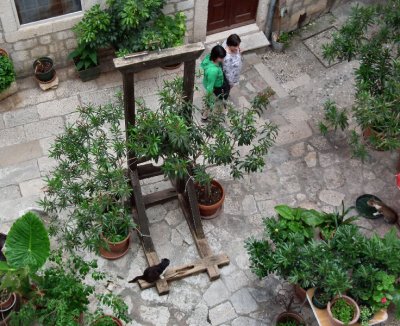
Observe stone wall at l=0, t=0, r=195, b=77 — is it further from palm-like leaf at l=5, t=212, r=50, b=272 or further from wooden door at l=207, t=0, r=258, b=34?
palm-like leaf at l=5, t=212, r=50, b=272

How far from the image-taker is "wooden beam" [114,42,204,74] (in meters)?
6.29

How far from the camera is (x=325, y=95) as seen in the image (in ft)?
32.1

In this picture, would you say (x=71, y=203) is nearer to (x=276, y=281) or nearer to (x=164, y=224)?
(x=164, y=224)

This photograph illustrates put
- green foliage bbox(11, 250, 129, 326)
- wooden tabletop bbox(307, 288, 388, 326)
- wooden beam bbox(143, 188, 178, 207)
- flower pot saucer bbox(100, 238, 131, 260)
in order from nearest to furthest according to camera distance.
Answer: green foliage bbox(11, 250, 129, 326) < wooden tabletop bbox(307, 288, 388, 326) < flower pot saucer bbox(100, 238, 131, 260) < wooden beam bbox(143, 188, 178, 207)

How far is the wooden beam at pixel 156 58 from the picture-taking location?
6285 mm

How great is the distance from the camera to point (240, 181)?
340 inches

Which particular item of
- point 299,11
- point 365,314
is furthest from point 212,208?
point 299,11

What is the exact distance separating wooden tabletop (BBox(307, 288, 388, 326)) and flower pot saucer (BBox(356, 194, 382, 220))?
6.09ft

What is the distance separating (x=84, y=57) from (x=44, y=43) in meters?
0.61

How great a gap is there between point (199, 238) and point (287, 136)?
228 centimetres

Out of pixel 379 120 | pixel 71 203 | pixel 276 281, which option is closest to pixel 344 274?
pixel 276 281

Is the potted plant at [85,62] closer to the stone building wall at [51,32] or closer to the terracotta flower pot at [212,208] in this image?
the stone building wall at [51,32]

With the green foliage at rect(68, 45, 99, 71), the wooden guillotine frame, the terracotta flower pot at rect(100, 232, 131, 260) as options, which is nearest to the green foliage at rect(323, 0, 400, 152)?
the wooden guillotine frame

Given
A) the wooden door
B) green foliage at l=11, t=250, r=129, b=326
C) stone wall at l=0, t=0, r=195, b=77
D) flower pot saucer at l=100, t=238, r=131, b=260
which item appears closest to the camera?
green foliage at l=11, t=250, r=129, b=326
